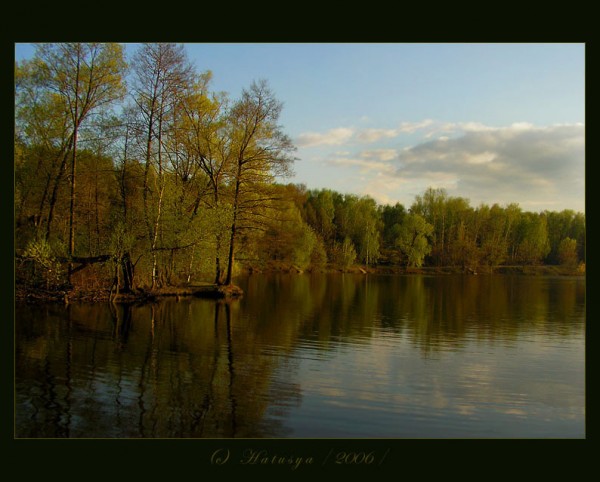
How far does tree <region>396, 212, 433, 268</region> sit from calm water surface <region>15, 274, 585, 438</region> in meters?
60.9

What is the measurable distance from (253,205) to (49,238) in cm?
1350

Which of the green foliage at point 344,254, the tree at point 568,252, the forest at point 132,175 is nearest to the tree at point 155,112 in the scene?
the forest at point 132,175

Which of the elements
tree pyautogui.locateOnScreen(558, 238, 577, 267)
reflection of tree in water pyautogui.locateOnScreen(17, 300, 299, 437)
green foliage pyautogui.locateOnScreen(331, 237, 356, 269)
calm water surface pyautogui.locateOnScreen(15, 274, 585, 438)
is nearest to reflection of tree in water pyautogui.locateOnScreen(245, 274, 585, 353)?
calm water surface pyautogui.locateOnScreen(15, 274, 585, 438)

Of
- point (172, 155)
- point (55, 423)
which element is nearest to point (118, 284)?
point (172, 155)

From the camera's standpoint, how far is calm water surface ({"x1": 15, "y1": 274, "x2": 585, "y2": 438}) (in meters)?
9.91

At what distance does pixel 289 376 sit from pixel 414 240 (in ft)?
257

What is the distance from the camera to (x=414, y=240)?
88.6 meters

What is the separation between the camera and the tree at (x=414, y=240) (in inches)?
3369

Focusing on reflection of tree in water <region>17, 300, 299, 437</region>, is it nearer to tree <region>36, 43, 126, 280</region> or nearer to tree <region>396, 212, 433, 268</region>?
tree <region>36, 43, 126, 280</region>

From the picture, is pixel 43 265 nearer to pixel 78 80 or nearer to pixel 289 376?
pixel 78 80

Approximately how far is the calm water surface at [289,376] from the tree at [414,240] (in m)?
60.9

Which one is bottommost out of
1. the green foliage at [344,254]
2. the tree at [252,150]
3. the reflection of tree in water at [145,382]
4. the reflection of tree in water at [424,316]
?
the reflection of tree in water at [424,316]

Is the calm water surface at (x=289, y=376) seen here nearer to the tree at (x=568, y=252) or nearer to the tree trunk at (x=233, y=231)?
the tree trunk at (x=233, y=231)

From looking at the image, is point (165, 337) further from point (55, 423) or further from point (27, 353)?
point (55, 423)
